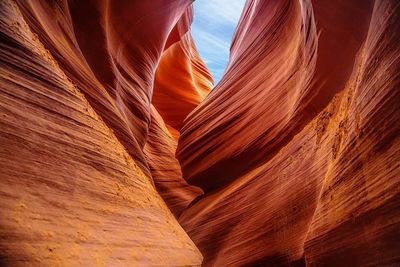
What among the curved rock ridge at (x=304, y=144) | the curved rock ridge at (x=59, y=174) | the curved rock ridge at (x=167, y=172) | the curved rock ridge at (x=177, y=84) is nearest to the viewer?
the curved rock ridge at (x=59, y=174)

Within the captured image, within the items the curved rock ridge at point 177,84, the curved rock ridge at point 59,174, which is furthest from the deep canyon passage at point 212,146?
the curved rock ridge at point 177,84

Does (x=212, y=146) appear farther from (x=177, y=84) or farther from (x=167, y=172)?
(x=177, y=84)

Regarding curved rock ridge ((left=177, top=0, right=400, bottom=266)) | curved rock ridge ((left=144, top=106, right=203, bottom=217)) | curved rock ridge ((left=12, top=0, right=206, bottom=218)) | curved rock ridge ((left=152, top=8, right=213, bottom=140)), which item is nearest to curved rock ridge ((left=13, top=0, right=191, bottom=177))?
curved rock ridge ((left=12, top=0, right=206, bottom=218))

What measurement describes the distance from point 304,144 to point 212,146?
2.61m

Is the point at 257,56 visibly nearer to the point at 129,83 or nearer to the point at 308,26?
the point at 308,26

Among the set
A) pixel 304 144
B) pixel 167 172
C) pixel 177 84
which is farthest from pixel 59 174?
pixel 177 84

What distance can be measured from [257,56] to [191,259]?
16.9ft

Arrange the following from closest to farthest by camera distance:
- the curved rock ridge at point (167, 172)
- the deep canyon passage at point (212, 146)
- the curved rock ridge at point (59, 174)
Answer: the curved rock ridge at point (59, 174), the deep canyon passage at point (212, 146), the curved rock ridge at point (167, 172)

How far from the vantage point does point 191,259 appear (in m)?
2.66

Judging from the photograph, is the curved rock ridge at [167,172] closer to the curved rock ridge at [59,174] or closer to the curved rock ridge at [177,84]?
the curved rock ridge at [177,84]

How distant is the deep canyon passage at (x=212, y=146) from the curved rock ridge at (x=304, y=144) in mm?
17

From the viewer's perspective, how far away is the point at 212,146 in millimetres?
6461

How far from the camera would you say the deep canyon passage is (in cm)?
183

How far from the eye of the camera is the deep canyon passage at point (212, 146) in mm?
1832
